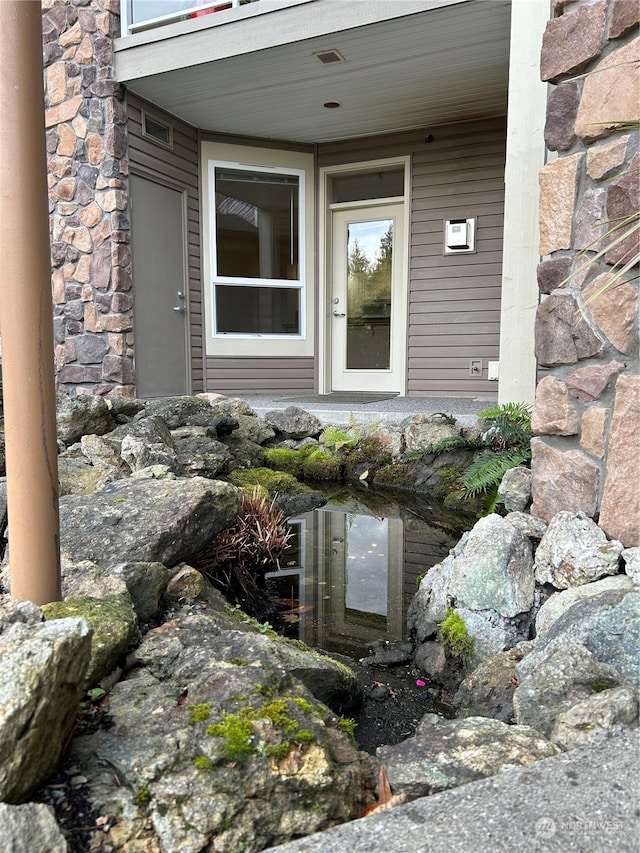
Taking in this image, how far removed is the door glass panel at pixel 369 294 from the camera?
309 inches

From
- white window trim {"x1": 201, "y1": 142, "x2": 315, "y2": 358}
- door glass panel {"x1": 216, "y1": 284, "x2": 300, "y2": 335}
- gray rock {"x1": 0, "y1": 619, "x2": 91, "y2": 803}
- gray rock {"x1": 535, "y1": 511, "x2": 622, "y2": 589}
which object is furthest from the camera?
door glass panel {"x1": 216, "y1": 284, "x2": 300, "y2": 335}

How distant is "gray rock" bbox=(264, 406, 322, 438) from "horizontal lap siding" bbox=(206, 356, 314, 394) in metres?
1.72

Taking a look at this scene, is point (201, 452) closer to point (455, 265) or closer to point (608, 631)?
point (608, 631)

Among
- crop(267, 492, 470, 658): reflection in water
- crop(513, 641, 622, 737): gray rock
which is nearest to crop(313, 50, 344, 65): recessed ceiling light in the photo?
crop(267, 492, 470, 658): reflection in water

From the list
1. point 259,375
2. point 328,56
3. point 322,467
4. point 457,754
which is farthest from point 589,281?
point 259,375

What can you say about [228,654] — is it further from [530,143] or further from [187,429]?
[530,143]

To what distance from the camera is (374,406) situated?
21.2 ft

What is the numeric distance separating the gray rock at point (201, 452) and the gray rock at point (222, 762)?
114 inches

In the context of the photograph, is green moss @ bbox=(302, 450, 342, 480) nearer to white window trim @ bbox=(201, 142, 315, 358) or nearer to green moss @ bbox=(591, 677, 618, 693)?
white window trim @ bbox=(201, 142, 315, 358)

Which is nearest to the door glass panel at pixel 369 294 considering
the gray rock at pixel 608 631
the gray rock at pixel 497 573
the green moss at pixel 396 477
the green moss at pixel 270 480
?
the green moss at pixel 396 477

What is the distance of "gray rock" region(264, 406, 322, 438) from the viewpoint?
6.18m

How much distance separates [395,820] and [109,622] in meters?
1.00

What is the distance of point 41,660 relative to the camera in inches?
47.1

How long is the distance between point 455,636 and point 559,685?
91 centimetres
